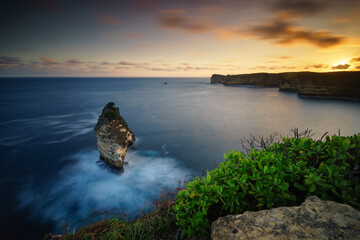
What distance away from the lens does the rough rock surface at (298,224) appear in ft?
4.92

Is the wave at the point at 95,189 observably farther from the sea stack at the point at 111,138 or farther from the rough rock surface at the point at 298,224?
the rough rock surface at the point at 298,224

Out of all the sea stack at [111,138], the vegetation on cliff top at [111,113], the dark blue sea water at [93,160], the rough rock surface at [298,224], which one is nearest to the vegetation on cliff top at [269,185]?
the rough rock surface at [298,224]

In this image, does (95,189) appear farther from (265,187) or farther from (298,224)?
(298,224)

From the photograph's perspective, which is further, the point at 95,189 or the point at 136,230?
the point at 95,189

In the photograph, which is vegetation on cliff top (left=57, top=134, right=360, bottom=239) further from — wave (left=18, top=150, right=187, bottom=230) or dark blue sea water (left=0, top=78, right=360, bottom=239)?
dark blue sea water (left=0, top=78, right=360, bottom=239)

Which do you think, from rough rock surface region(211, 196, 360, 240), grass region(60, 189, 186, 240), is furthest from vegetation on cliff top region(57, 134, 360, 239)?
grass region(60, 189, 186, 240)

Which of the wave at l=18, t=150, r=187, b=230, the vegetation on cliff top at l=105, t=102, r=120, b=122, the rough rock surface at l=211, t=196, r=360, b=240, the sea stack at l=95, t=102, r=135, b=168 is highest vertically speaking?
the rough rock surface at l=211, t=196, r=360, b=240

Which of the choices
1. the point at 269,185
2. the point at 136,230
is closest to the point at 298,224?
the point at 269,185

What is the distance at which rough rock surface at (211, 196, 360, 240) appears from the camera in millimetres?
1501

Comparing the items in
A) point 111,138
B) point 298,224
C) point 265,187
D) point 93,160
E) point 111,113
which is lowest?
point 93,160

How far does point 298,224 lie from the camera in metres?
1.63

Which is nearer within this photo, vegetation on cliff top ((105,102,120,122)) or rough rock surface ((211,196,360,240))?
rough rock surface ((211,196,360,240))

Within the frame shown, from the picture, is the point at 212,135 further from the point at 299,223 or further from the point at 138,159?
the point at 299,223

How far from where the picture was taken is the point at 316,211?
1.69m
